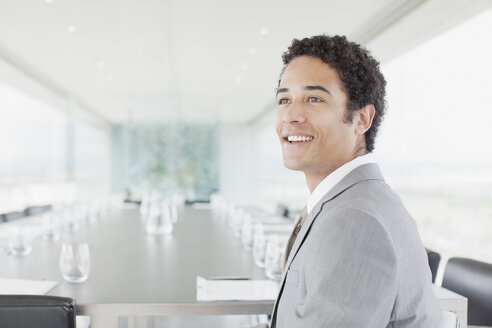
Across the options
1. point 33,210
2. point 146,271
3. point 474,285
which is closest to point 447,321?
point 474,285

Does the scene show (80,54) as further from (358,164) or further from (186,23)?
(358,164)

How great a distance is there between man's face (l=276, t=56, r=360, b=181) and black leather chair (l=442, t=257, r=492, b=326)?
987 mm

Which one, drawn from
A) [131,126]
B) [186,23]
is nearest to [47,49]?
[186,23]

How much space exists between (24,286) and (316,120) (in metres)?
→ 1.17

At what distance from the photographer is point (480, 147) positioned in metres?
4.07

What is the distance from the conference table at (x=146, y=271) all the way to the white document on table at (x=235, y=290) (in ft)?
0.10

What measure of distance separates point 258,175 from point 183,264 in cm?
1149

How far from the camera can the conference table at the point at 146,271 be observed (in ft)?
4.52

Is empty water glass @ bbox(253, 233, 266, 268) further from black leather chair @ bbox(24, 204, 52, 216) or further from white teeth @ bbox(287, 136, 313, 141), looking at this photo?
black leather chair @ bbox(24, 204, 52, 216)

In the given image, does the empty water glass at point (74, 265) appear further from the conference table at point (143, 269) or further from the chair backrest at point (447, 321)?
the chair backrest at point (447, 321)

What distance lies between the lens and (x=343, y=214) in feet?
2.69

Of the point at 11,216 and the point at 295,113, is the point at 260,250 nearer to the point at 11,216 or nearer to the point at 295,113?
the point at 295,113

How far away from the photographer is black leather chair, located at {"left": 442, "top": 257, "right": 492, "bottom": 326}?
1656 millimetres

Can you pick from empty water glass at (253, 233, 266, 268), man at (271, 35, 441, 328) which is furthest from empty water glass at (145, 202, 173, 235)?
man at (271, 35, 441, 328)
